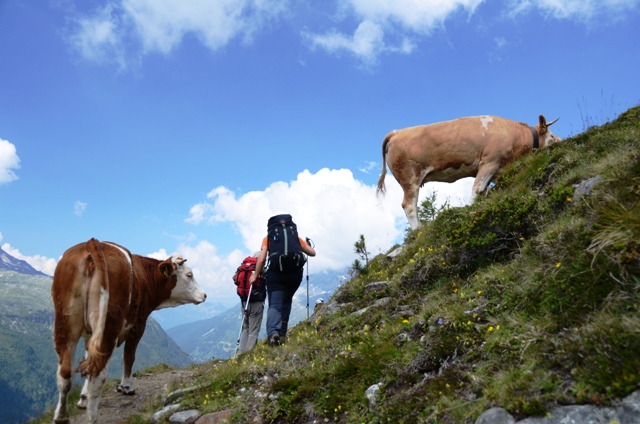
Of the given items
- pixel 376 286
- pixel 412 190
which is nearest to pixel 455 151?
pixel 412 190

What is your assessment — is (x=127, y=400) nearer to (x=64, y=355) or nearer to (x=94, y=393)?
(x=94, y=393)

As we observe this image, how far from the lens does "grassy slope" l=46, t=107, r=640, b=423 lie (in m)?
3.58

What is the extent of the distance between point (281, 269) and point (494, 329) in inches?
216

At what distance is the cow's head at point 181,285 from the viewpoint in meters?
10.5

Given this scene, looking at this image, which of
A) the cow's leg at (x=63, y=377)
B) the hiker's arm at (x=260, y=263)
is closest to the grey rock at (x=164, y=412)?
the cow's leg at (x=63, y=377)

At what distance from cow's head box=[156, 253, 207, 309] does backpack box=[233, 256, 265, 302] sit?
3.15 ft

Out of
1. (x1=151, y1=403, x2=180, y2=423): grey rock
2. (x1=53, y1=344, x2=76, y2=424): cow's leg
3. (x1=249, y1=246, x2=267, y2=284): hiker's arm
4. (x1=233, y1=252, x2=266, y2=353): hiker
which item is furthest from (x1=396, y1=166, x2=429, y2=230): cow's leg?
(x1=53, y1=344, x2=76, y2=424): cow's leg

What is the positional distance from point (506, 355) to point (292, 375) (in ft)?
11.1

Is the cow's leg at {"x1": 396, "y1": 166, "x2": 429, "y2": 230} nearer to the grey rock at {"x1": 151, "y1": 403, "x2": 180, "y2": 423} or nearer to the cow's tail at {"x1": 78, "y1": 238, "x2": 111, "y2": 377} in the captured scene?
the grey rock at {"x1": 151, "y1": 403, "x2": 180, "y2": 423}

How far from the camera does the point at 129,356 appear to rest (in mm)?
9242

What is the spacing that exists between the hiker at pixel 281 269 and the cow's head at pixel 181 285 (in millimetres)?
2238

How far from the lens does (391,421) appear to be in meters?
4.53

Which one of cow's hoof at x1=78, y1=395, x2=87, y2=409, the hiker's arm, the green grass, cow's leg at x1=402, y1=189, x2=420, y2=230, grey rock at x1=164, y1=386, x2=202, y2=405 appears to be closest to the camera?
the green grass

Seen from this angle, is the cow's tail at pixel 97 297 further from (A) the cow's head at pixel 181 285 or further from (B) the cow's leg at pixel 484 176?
(B) the cow's leg at pixel 484 176
